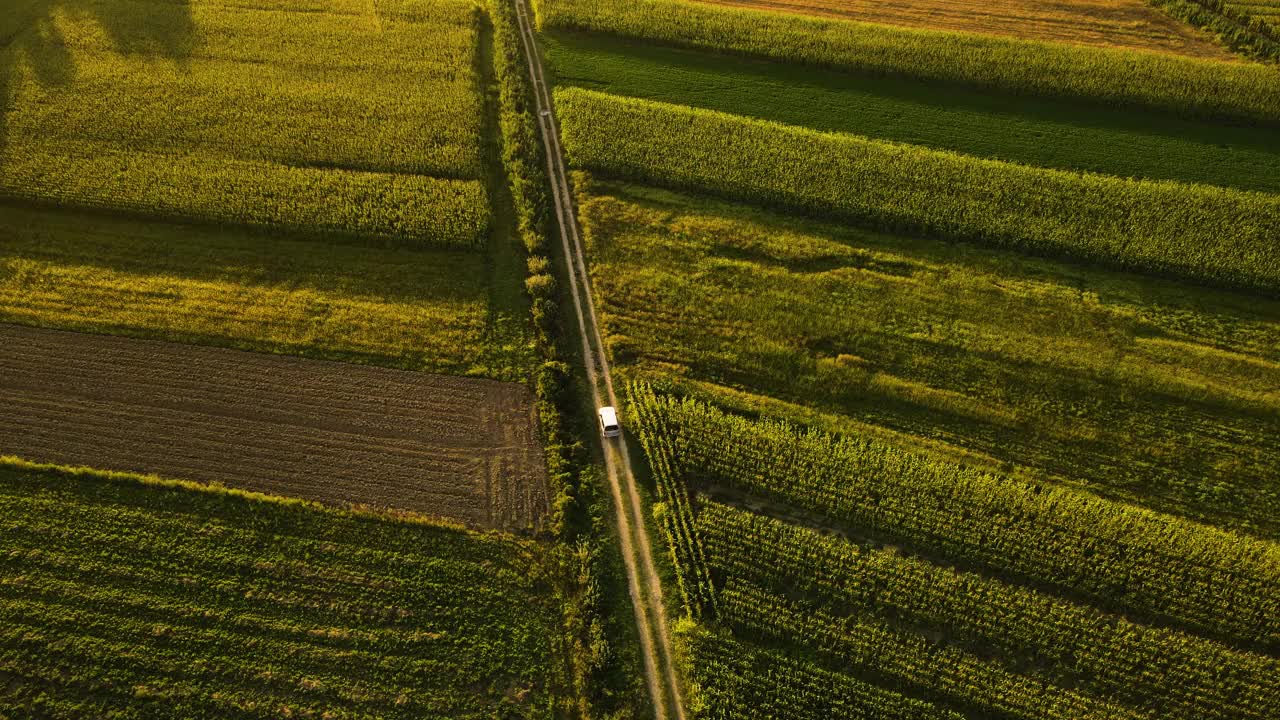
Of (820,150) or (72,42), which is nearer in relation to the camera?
(820,150)

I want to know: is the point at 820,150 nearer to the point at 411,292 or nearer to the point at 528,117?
the point at 528,117

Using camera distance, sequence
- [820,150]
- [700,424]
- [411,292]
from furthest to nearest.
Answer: [820,150] → [411,292] → [700,424]

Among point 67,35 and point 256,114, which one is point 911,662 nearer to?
point 256,114

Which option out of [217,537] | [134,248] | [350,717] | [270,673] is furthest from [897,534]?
[134,248]

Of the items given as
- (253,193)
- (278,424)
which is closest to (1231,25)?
(253,193)

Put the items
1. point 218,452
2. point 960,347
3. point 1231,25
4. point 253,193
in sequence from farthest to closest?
1. point 1231,25
2. point 253,193
3. point 960,347
4. point 218,452

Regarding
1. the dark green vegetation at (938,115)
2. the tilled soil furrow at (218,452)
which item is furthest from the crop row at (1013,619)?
the dark green vegetation at (938,115)

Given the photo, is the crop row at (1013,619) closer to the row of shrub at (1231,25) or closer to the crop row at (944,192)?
the crop row at (944,192)
